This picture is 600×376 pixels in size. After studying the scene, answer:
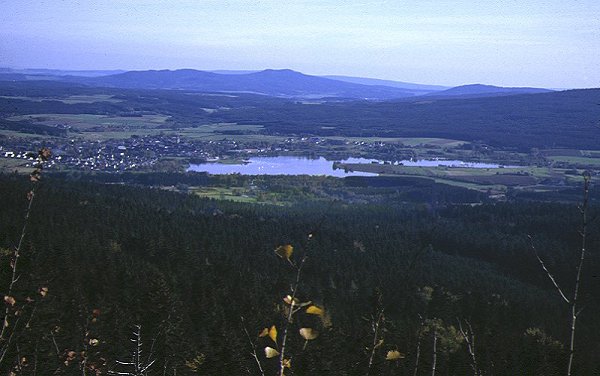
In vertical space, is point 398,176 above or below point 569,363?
below

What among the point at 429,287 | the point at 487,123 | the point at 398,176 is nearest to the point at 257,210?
the point at 429,287

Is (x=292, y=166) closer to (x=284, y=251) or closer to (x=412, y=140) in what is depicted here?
(x=412, y=140)

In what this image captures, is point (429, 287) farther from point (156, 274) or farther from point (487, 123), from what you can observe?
point (487, 123)

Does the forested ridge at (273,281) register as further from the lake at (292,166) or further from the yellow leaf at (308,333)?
the lake at (292,166)

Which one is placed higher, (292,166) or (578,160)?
(578,160)

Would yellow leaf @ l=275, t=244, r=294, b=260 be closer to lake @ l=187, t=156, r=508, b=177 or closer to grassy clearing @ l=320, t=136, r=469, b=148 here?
lake @ l=187, t=156, r=508, b=177

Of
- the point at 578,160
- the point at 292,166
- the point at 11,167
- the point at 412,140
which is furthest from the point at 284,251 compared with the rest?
the point at 412,140
